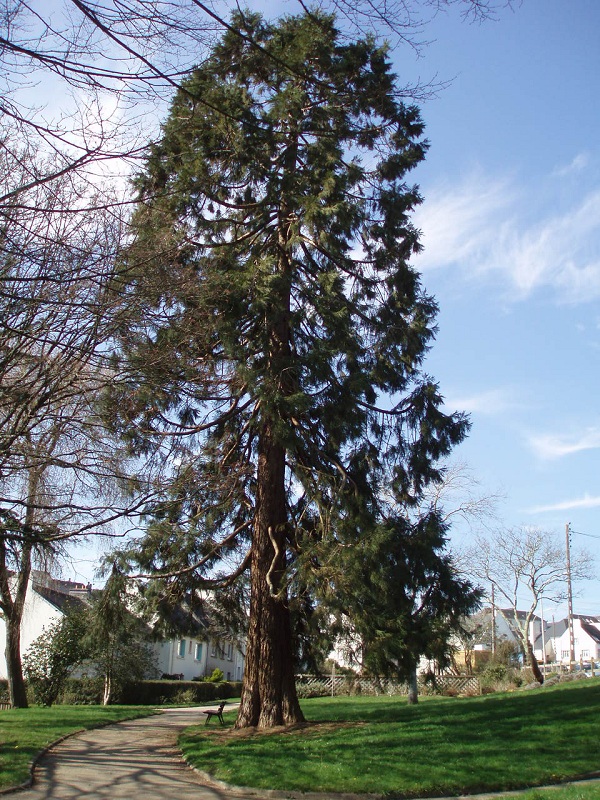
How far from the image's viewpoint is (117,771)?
34.5 feet

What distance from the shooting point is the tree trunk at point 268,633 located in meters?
13.6

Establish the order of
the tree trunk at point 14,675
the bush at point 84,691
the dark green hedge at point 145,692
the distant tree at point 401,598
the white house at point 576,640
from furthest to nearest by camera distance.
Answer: the white house at point 576,640 → the dark green hedge at point 145,692 → the bush at point 84,691 → the tree trunk at point 14,675 → the distant tree at point 401,598

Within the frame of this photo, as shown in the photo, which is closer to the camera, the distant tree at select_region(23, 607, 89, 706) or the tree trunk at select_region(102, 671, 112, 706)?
the distant tree at select_region(23, 607, 89, 706)

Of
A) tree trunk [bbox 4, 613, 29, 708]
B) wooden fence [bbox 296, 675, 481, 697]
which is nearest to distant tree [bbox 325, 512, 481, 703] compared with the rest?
tree trunk [bbox 4, 613, 29, 708]

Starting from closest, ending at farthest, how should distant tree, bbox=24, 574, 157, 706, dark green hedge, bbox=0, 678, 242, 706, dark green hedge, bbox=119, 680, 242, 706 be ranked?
distant tree, bbox=24, 574, 157, 706 < dark green hedge, bbox=0, 678, 242, 706 < dark green hedge, bbox=119, 680, 242, 706

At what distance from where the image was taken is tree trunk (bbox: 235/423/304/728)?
13.6 meters

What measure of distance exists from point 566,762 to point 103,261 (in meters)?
8.55

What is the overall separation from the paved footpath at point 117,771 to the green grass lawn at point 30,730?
245 millimetres

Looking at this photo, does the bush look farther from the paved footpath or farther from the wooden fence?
the paved footpath

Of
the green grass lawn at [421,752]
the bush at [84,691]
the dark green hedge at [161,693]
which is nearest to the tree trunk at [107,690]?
the bush at [84,691]

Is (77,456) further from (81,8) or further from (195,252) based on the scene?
(195,252)

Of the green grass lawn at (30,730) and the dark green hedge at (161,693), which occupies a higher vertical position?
the green grass lawn at (30,730)

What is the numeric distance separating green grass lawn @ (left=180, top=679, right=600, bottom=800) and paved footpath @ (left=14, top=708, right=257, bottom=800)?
45cm

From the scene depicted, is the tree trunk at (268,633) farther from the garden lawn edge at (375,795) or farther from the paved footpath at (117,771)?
the garden lawn edge at (375,795)
